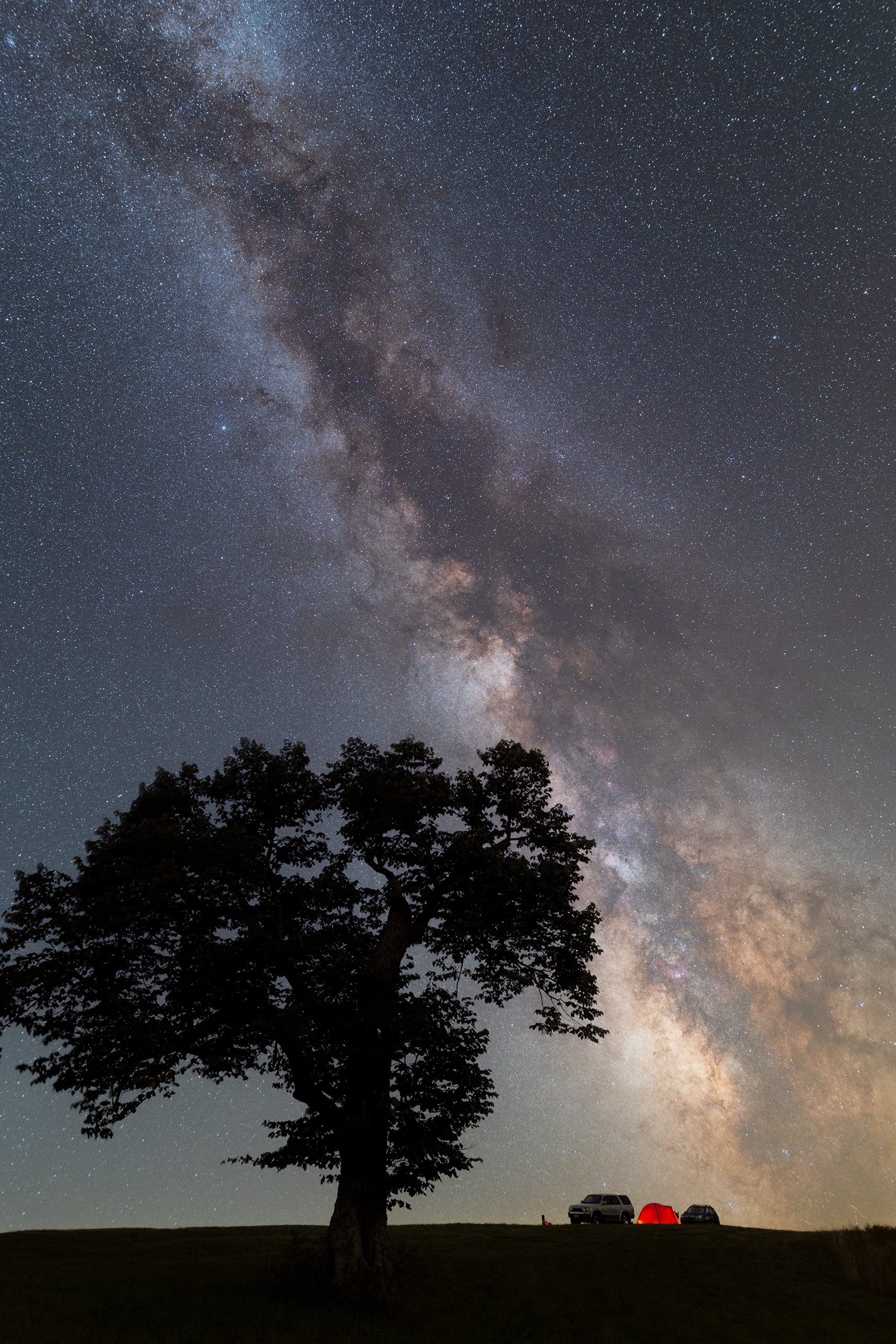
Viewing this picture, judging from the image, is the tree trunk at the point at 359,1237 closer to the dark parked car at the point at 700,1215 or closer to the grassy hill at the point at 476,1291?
the grassy hill at the point at 476,1291

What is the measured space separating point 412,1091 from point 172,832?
10.4 m

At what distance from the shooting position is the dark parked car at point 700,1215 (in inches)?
1823

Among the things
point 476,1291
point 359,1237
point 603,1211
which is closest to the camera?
point 359,1237

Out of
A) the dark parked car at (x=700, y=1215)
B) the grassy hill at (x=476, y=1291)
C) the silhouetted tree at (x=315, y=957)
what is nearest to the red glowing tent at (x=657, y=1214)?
the dark parked car at (x=700, y=1215)

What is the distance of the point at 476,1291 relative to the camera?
25.3 m

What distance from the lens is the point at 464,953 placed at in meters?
28.7

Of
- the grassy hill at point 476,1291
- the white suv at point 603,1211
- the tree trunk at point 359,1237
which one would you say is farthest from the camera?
the white suv at point 603,1211

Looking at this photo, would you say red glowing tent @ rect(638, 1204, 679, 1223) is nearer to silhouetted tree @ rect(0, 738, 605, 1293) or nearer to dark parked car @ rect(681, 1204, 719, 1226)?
dark parked car @ rect(681, 1204, 719, 1226)

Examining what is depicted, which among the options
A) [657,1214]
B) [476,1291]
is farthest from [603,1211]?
[476,1291]

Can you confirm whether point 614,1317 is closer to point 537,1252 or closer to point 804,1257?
point 537,1252

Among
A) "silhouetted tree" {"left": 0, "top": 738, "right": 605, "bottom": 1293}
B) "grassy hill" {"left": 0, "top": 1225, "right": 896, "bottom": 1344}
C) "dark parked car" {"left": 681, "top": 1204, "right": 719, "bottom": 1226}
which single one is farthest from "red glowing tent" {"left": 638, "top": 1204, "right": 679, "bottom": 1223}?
"silhouetted tree" {"left": 0, "top": 738, "right": 605, "bottom": 1293}

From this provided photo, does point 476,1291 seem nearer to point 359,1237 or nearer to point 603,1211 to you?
point 359,1237

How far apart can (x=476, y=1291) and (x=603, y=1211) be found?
2378 cm

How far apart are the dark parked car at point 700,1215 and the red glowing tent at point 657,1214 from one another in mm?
1034
